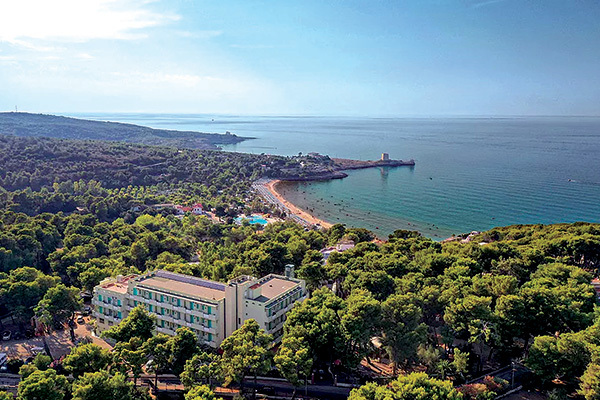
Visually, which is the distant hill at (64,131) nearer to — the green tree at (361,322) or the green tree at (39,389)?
the green tree at (39,389)

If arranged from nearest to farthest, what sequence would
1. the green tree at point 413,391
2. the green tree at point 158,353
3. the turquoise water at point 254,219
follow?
the green tree at point 413,391, the green tree at point 158,353, the turquoise water at point 254,219

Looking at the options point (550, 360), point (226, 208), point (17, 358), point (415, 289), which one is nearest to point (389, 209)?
point (226, 208)

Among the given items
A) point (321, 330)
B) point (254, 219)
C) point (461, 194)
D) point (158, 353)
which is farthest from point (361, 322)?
point (461, 194)

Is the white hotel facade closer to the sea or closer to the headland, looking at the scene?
the headland

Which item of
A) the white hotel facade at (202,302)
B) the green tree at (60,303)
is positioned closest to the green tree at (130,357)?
the white hotel facade at (202,302)

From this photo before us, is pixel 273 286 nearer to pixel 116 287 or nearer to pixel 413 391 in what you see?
pixel 116 287

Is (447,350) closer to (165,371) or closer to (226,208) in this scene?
(165,371)

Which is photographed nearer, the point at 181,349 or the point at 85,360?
the point at 85,360
